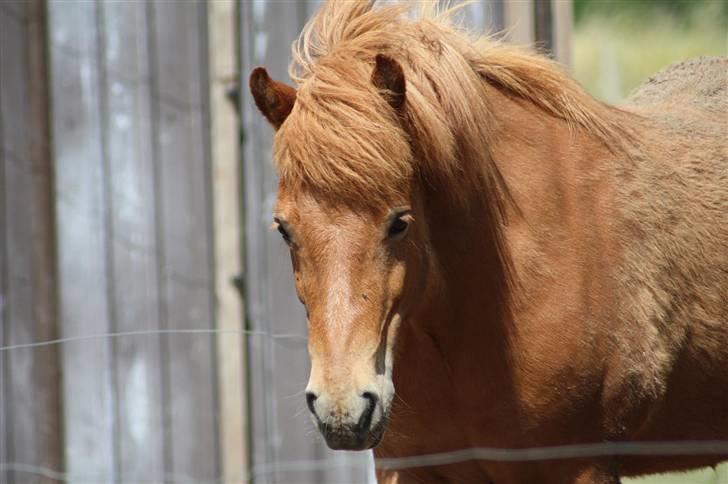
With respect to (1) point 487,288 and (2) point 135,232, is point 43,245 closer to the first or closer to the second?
(2) point 135,232

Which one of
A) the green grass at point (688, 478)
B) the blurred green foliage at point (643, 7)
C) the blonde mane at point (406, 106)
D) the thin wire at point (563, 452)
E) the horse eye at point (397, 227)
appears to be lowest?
the green grass at point (688, 478)

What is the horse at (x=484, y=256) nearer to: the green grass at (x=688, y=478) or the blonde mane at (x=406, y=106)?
the blonde mane at (x=406, y=106)

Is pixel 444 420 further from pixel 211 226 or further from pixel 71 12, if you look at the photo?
pixel 71 12

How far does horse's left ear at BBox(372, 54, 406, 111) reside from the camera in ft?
7.41

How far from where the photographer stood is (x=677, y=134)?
2949mm

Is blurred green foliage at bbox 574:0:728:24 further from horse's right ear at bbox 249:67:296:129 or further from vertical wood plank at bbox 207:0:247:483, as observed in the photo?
horse's right ear at bbox 249:67:296:129

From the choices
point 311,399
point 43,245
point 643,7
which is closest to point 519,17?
point 643,7

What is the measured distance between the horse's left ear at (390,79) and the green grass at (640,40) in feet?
5.97

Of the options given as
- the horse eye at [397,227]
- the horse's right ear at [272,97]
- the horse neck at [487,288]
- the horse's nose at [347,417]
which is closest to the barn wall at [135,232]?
the horse's right ear at [272,97]

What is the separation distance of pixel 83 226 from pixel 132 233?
24 cm

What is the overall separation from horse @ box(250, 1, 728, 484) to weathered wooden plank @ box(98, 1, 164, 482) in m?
1.66

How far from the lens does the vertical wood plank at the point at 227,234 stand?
4.05 metres

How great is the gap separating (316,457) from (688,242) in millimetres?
1872

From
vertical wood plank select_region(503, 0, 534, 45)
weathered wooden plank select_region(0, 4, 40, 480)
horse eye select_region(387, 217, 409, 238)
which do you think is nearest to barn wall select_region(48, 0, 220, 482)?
weathered wooden plank select_region(0, 4, 40, 480)
